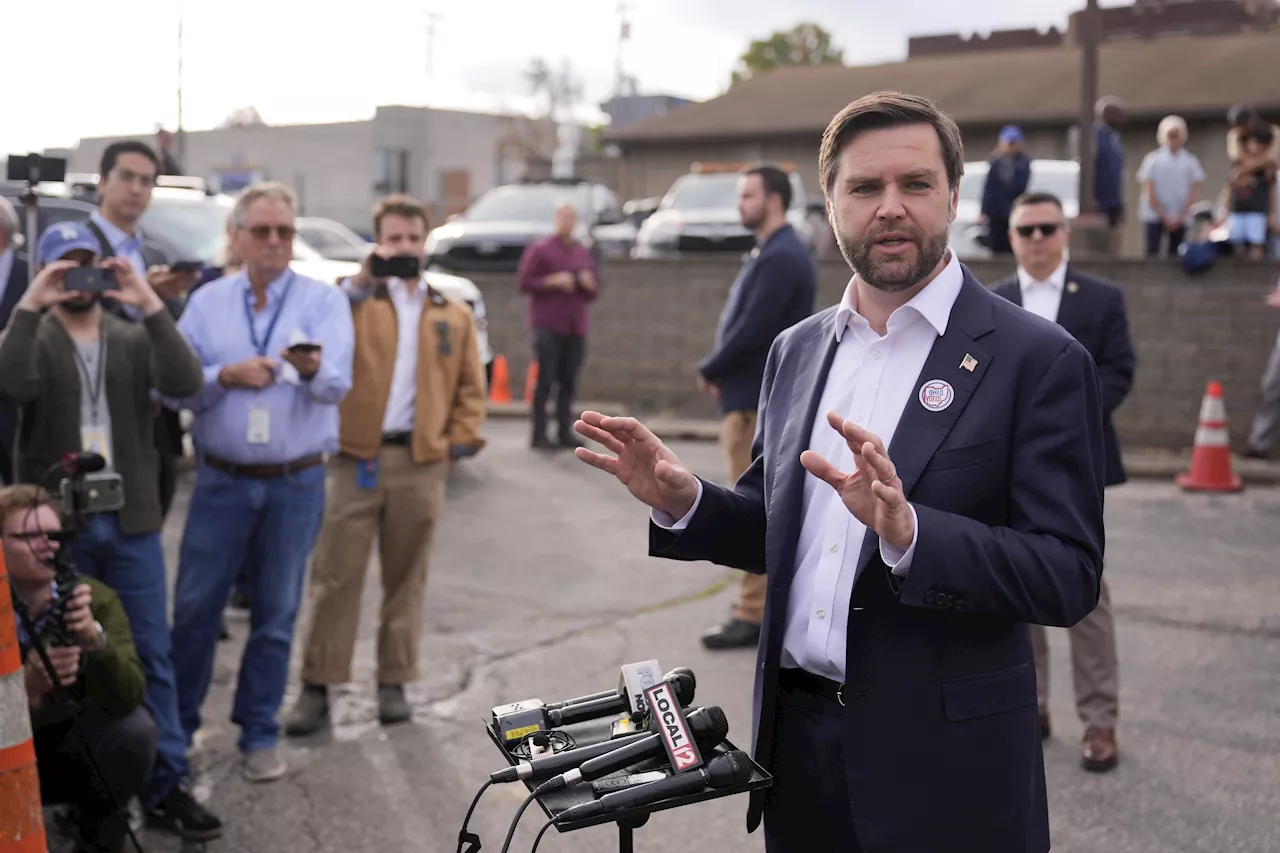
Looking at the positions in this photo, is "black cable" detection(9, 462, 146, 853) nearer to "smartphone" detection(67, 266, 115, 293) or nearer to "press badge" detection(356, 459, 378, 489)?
"smartphone" detection(67, 266, 115, 293)

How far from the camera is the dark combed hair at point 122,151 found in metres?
5.73

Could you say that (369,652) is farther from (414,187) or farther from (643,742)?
(414,187)

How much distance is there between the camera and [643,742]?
7.73 ft

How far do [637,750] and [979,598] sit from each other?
2.15ft

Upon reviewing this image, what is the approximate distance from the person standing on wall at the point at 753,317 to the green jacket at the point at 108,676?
123 inches

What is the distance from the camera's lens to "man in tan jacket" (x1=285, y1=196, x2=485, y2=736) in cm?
576

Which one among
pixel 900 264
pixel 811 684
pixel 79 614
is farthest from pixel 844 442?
pixel 79 614

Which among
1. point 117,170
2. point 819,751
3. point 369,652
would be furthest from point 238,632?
point 819,751

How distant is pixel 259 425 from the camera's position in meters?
5.12

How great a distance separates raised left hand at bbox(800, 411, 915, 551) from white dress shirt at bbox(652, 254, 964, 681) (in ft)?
0.78

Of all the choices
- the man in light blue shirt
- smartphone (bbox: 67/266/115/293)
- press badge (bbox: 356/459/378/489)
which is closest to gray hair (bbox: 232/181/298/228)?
the man in light blue shirt

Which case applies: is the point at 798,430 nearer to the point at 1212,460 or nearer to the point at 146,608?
the point at 146,608

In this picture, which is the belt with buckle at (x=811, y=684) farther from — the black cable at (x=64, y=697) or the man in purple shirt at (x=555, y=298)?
the man in purple shirt at (x=555, y=298)

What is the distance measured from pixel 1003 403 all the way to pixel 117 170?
4575mm
